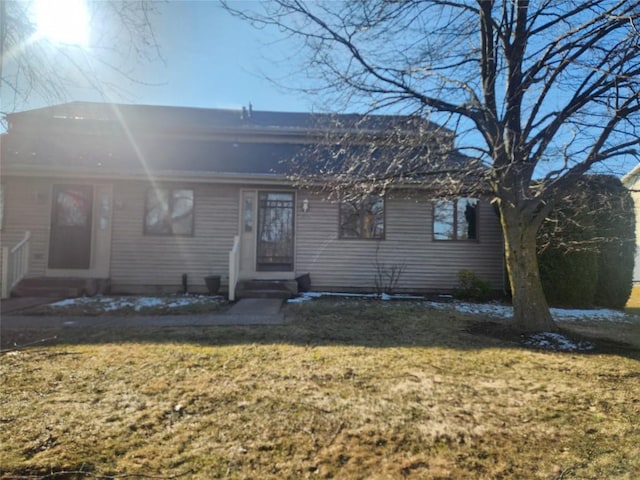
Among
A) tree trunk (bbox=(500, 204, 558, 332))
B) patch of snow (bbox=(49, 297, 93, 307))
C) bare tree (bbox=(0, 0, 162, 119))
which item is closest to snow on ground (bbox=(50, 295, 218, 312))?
patch of snow (bbox=(49, 297, 93, 307))

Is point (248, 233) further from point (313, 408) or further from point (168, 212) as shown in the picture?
point (313, 408)

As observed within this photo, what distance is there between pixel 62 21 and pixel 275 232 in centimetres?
644

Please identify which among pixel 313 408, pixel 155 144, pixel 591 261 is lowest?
pixel 313 408

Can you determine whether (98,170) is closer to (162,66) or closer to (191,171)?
(191,171)

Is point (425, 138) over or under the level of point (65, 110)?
under

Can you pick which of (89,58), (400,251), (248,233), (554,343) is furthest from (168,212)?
(554,343)

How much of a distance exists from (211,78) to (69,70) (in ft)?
7.65

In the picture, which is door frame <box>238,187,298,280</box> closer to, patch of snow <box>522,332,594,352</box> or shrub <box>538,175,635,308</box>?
patch of snow <box>522,332,594,352</box>

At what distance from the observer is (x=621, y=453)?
7.68 ft

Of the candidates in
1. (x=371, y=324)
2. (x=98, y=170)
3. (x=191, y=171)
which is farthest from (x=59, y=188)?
(x=371, y=324)

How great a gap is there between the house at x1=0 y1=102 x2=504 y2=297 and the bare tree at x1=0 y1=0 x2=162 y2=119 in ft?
15.5

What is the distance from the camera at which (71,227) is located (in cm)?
905

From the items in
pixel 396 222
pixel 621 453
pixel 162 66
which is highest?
pixel 162 66

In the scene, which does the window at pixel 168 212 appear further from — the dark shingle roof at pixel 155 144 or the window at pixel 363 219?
the window at pixel 363 219
